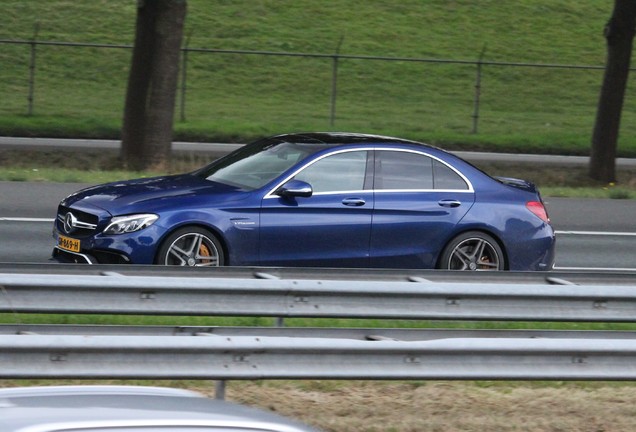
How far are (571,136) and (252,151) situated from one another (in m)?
20.9

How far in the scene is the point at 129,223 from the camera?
984 cm

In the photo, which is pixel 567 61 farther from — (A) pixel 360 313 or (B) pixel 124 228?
(A) pixel 360 313

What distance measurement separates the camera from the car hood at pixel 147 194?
9.94m

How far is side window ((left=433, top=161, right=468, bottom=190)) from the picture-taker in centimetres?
1092

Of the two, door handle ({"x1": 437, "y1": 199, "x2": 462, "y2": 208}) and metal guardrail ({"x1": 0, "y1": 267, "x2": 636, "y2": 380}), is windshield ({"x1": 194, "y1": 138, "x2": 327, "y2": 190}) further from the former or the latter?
metal guardrail ({"x1": 0, "y1": 267, "x2": 636, "y2": 380})

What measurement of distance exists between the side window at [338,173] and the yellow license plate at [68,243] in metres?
2.09

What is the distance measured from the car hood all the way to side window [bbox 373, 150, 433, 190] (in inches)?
57.1

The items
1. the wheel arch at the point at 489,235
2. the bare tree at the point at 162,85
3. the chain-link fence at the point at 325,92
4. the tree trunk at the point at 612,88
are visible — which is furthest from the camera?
the chain-link fence at the point at 325,92

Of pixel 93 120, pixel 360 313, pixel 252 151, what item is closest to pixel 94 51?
pixel 93 120

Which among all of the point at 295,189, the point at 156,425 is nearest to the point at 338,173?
the point at 295,189

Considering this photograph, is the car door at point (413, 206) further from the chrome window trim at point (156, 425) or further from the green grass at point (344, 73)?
the green grass at point (344, 73)

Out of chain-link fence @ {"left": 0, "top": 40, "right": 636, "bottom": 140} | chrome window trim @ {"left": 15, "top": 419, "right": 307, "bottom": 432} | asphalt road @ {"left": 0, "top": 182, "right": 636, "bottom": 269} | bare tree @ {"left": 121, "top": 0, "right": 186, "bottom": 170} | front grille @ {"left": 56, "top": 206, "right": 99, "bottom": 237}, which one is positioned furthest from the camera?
chain-link fence @ {"left": 0, "top": 40, "right": 636, "bottom": 140}

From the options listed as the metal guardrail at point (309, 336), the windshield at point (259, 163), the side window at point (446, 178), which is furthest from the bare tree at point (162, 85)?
the metal guardrail at point (309, 336)

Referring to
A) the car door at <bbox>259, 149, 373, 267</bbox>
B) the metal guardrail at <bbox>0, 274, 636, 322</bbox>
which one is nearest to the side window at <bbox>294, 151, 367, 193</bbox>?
the car door at <bbox>259, 149, 373, 267</bbox>
